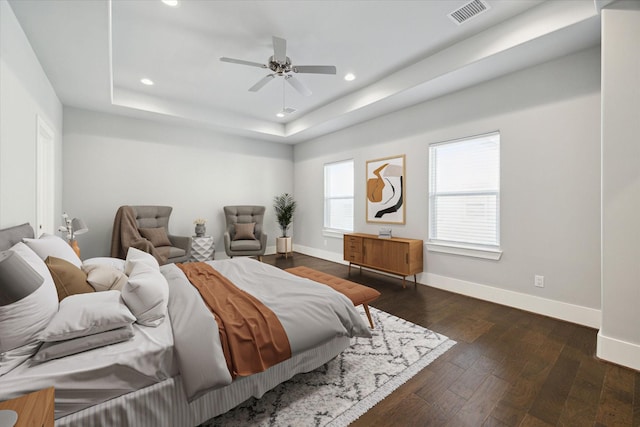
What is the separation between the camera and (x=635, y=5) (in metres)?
2.05

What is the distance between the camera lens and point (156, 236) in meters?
4.41

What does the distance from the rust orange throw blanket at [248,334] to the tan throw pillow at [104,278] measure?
58 centimetres

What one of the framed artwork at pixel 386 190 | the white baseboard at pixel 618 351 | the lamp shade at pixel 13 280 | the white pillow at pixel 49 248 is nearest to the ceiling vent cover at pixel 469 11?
the framed artwork at pixel 386 190

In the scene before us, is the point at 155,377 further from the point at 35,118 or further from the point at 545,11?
the point at 545,11

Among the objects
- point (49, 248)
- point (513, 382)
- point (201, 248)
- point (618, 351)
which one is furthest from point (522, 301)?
point (201, 248)

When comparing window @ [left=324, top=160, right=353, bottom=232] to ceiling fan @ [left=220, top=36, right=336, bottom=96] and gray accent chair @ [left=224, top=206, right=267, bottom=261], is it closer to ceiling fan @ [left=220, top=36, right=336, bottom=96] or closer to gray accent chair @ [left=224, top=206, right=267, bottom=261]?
gray accent chair @ [left=224, top=206, right=267, bottom=261]

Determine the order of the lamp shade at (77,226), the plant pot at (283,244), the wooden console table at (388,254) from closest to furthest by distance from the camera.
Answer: the lamp shade at (77,226) < the wooden console table at (388,254) < the plant pot at (283,244)

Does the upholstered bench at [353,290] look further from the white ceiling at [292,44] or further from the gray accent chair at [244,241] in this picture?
the white ceiling at [292,44]

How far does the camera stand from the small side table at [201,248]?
489 cm

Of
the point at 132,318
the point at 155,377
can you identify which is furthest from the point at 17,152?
the point at 155,377

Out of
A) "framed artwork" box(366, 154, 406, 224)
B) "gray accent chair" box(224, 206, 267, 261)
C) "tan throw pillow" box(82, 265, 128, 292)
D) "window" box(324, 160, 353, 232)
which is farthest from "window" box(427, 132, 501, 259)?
"tan throw pillow" box(82, 265, 128, 292)

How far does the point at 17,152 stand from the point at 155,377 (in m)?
2.29

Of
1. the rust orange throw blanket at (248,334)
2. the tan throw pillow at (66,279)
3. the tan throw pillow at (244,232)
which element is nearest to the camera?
the rust orange throw blanket at (248,334)

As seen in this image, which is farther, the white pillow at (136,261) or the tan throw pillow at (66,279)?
the white pillow at (136,261)
